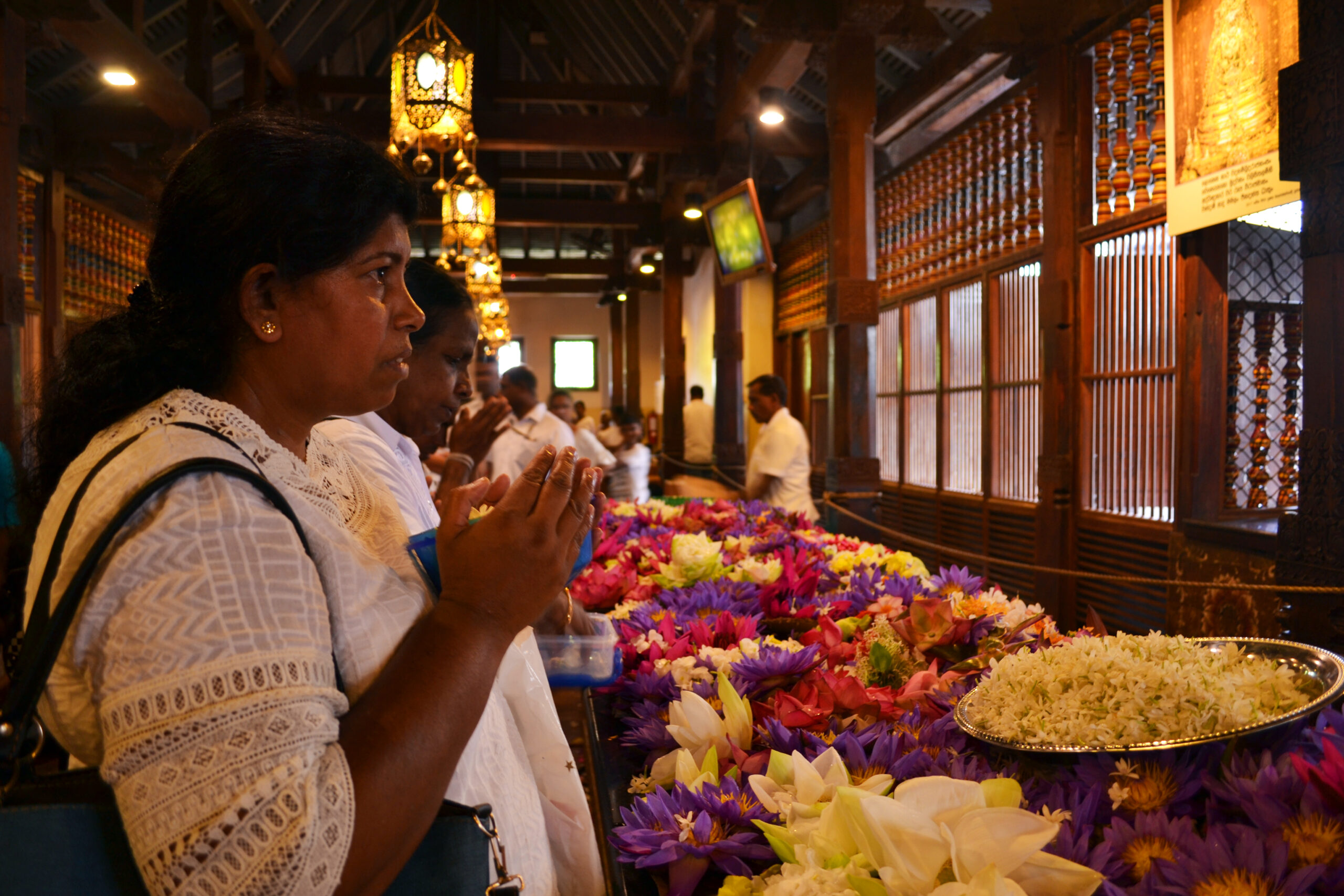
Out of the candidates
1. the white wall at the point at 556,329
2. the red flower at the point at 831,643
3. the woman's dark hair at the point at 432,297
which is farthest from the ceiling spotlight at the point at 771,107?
the white wall at the point at 556,329

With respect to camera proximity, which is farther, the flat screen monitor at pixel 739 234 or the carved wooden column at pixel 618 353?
the carved wooden column at pixel 618 353

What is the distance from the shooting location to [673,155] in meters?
8.64

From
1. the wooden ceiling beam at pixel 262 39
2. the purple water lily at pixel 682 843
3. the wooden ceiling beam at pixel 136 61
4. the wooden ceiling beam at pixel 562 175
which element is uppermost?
the wooden ceiling beam at pixel 562 175

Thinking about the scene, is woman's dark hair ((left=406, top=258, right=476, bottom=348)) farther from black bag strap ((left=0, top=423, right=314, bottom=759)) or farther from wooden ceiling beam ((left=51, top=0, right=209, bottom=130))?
wooden ceiling beam ((left=51, top=0, right=209, bottom=130))

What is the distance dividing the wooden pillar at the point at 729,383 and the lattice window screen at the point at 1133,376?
4718 mm

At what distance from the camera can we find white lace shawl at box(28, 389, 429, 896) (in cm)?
62

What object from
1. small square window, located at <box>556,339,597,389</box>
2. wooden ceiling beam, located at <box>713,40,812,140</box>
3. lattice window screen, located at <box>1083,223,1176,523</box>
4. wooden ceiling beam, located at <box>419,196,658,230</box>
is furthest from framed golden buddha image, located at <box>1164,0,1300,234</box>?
small square window, located at <box>556,339,597,389</box>

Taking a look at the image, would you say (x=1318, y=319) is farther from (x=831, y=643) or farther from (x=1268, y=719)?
(x=1268, y=719)

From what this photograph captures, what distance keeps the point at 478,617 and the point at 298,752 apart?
0.60ft

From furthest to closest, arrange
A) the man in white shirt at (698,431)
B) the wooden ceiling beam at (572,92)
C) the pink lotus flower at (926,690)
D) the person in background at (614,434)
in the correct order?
the man in white shirt at (698,431) < the person in background at (614,434) < the wooden ceiling beam at (572,92) < the pink lotus flower at (926,690)

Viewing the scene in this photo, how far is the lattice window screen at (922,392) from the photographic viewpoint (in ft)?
23.3

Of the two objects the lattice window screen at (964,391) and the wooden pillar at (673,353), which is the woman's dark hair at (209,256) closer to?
the lattice window screen at (964,391)

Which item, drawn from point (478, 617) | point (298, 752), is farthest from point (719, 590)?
point (298, 752)

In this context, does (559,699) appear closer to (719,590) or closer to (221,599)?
(719,590)
